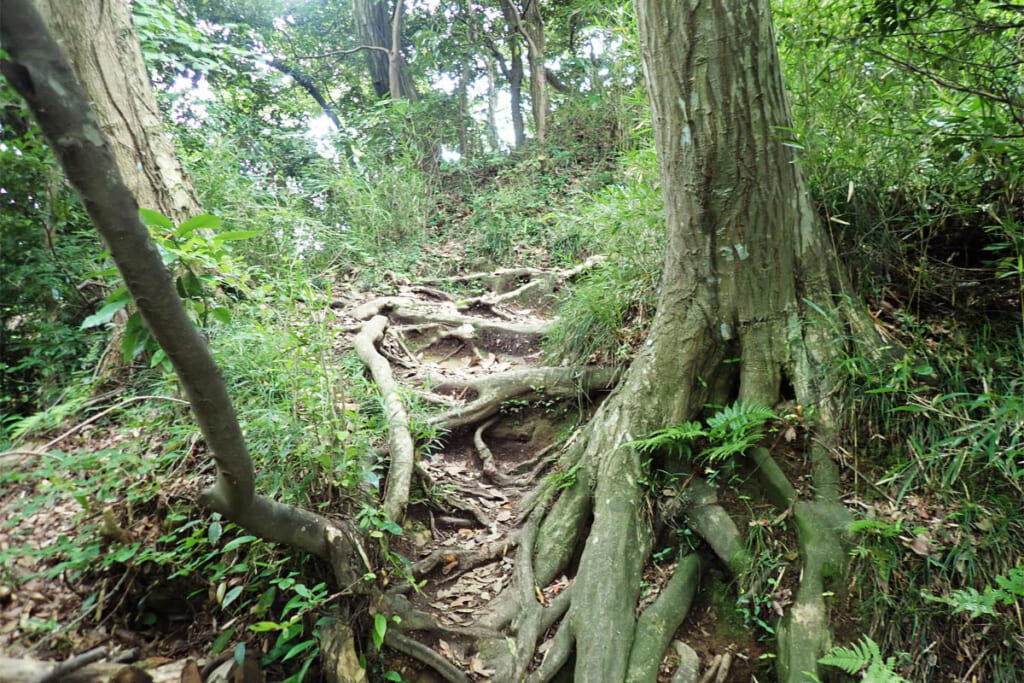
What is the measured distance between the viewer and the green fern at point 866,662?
1.78m

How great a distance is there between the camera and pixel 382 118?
872 cm

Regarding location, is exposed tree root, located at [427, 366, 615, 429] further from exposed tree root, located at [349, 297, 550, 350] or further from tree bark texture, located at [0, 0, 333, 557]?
tree bark texture, located at [0, 0, 333, 557]

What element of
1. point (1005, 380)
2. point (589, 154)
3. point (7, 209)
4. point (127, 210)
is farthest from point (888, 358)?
point (589, 154)

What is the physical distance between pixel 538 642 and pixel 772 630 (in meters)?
1.00

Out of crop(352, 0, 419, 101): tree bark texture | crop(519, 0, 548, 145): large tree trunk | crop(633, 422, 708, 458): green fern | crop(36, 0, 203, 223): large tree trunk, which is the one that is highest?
crop(352, 0, 419, 101): tree bark texture

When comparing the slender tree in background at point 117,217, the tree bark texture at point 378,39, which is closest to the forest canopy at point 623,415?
the slender tree in background at point 117,217

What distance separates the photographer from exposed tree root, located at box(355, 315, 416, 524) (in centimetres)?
282

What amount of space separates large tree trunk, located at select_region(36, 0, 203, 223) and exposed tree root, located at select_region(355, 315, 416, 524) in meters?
1.84

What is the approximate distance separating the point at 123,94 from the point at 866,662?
530cm

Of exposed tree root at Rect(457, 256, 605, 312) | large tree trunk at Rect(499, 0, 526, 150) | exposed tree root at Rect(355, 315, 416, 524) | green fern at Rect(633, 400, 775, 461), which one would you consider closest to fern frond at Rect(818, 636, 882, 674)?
green fern at Rect(633, 400, 775, 461)

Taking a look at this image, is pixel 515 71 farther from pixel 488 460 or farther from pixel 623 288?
pixel 488 460

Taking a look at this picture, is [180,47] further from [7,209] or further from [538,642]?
[538,642]

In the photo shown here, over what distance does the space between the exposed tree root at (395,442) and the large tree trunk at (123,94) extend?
6.04 ft

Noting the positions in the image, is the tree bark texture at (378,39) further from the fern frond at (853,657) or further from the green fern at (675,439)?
the fern frond at (853,657)
